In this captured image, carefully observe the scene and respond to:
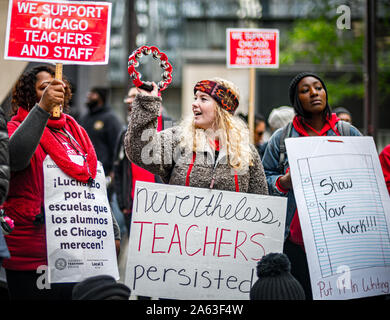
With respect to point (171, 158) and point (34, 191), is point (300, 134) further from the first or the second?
point (34, 191)

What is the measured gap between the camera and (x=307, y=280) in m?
3.46

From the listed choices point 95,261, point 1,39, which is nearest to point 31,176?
point 95,261

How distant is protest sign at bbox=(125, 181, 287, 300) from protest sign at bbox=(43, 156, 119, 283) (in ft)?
0.49

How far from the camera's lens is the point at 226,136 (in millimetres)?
3213

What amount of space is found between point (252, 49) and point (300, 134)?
4.39 feet

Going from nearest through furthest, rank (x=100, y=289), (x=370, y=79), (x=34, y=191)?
(x=100, y=289)
(x=34, y=191)
(x=370, y=79)

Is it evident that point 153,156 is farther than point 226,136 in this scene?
No

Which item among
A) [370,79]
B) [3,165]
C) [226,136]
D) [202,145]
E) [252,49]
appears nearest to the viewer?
[3,165]

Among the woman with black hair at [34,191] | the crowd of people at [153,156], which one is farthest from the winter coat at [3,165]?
the woman with black hair at [34,191]

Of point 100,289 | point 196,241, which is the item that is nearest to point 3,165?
point 100,289

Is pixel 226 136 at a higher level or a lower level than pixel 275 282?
higher

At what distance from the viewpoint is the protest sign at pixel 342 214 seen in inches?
119

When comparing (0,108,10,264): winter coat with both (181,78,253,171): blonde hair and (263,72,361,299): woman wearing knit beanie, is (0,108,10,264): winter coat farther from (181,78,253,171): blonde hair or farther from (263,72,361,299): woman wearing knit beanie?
(263,72,361,299): woman wearing knit beanie
